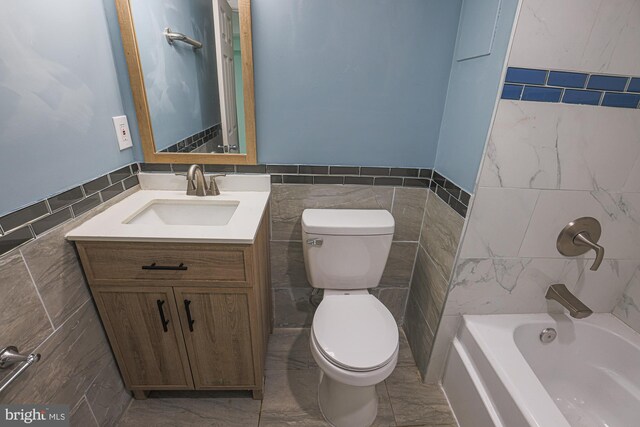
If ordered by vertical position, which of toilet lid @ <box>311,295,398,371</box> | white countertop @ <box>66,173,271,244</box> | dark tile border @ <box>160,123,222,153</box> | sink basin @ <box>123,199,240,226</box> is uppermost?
dark tile border @ <box>160,123,222,153</box>

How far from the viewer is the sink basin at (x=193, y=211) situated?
4.38 ft

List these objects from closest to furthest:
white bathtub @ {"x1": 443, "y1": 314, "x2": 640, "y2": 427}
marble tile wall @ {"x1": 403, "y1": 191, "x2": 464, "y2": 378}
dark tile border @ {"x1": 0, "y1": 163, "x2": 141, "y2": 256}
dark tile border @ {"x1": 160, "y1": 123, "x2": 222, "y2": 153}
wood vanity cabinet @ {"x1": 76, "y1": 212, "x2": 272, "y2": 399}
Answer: dark tile border @ {"x1": 0, "y1": 163, "x2": 141, "y2": 256} < wood vanity cabinet @ {"x1": 76, "y1": 212, "x2": 272, "y2": 399} < white bathtub @ {"x1": 443, "y1": 314, "x2": 640, "y2": 427} < marble tile wall @ {"x1": 403, "y1": 191, "x2": 464, "y2": 378} < dark tile border @ {"x1": 160, "y1": 123, "x2": 222, "y2": 153}

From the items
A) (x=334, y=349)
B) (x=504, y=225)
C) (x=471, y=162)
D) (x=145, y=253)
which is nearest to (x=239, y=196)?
(x=145, y=253)

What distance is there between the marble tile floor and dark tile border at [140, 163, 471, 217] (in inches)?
38.3

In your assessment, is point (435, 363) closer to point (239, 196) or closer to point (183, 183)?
point (239, 196)

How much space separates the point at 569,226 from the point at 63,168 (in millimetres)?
1841

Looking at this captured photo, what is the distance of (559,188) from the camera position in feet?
3.58

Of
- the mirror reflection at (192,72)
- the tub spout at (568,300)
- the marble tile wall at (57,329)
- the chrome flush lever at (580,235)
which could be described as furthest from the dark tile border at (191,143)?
the tub spout at (568,300)

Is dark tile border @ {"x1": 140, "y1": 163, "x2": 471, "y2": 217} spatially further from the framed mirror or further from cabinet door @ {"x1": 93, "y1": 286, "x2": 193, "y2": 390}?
cabinet door @ {"x1": 93, "y1": 286, "x2": 193, "y2": 390}

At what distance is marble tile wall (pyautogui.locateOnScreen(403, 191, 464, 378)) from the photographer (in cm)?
125

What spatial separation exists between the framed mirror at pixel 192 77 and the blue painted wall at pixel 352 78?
76 millimetres

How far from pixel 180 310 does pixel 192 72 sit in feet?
3.35

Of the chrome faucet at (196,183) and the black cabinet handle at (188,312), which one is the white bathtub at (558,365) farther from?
the chrome faucet at (196,183)

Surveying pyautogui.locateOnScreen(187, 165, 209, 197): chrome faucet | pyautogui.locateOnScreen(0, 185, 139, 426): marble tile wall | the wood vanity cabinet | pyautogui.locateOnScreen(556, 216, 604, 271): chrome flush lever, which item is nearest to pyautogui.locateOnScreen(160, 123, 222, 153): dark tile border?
pyautogui.locateOnScreen(187, 165, 209, 197): chrome faucet
